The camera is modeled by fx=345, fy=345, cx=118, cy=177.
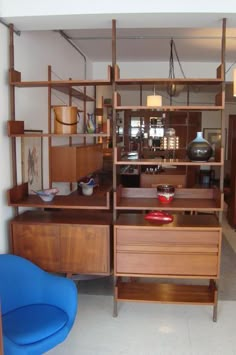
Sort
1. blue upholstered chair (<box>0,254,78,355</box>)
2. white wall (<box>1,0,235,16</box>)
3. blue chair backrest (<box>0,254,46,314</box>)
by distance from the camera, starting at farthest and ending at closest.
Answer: white wall (<box>1,0,235,16</box>)
blue chair backrest (<box>0,254,46,314</box>)
blue upholstered chair (<box>0,254,78,355</box>)

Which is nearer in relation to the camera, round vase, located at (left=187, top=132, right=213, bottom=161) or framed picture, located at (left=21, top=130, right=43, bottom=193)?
round vase, located at (left=187, top=132, right=213, bottom=161)

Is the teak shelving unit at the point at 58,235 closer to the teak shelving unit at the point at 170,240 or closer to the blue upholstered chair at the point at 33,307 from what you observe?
the teak shelving unit at the point at 170,240

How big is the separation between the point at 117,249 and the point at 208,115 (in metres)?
7.00

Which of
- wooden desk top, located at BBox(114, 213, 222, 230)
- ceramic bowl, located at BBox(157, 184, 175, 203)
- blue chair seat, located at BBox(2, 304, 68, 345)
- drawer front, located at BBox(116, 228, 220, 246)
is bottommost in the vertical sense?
blue chair seat, located at BBox(2, 304, 68, 345)

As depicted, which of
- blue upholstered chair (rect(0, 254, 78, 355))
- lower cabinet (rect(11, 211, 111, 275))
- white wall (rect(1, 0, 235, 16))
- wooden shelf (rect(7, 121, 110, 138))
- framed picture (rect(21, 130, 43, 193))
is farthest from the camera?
framed picture (rect(21, 130, 43, 193))

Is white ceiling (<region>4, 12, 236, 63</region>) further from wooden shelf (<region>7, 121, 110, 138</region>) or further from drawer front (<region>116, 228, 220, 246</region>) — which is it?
drawer front (<region>116, 228, 220, 246</region>)

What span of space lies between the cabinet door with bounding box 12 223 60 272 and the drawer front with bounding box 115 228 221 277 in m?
0.50

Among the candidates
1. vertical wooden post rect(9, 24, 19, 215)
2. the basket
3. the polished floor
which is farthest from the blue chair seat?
the basket

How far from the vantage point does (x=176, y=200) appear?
289cm

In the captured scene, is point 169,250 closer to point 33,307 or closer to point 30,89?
point 33,307

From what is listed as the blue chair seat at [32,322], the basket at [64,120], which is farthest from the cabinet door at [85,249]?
the basket at [64,120]

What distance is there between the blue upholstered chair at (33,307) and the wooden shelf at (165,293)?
0.70m

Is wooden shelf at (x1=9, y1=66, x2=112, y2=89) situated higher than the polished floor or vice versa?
wooden shelf at (x1=9, y1=66, x2=112, y2=89)

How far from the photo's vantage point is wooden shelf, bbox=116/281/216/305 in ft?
9.19
